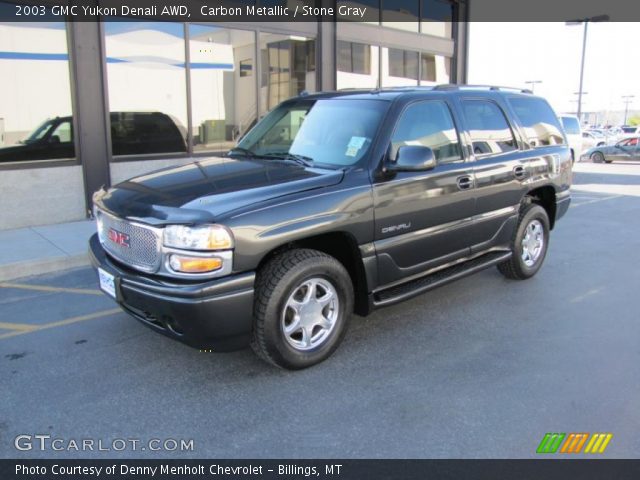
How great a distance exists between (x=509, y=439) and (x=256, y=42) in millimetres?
9411

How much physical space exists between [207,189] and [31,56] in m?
6.03

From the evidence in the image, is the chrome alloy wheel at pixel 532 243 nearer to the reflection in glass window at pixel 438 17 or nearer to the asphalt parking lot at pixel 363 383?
the asphalt parking lot at pixel 363 383

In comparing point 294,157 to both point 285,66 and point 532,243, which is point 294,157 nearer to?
point 532,243

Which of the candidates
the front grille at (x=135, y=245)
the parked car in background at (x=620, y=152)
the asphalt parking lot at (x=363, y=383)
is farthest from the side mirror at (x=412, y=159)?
the parked car in background at (x=620, y=152)

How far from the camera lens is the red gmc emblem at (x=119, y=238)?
147 inches

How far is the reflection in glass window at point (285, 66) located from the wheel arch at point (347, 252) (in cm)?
765

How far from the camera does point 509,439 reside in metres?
3.08

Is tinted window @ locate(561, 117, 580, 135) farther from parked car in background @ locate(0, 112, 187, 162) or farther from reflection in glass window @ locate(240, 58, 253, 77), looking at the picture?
parked car in background @ locate(0, 112, 187, 162)

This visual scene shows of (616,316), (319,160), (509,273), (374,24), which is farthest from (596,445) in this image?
(374,24)

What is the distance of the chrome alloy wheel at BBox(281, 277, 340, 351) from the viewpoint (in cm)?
378

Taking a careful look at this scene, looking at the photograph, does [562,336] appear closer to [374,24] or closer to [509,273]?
[509,273]

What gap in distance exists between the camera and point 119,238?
3828 millimetres
